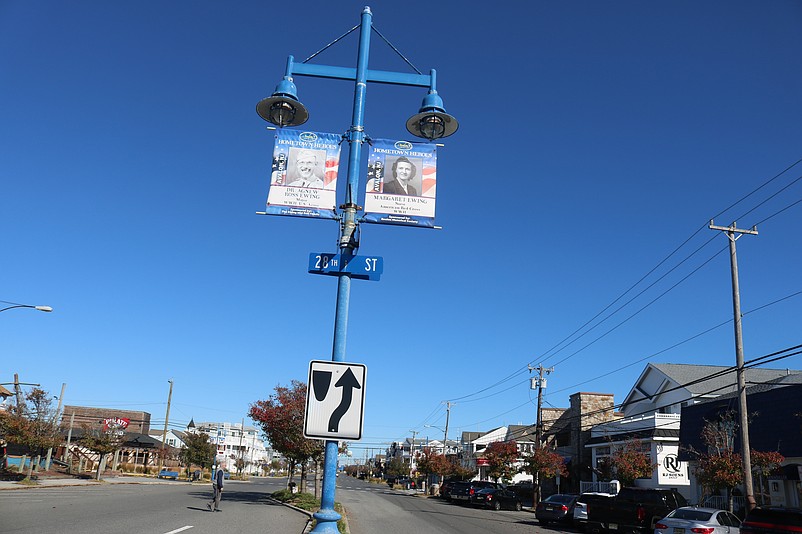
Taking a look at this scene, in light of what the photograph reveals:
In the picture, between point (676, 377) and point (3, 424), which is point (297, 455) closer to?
point (3, 424)

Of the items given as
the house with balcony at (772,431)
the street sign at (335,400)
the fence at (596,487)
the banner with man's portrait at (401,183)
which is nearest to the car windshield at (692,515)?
the house with balcony at (772,431)

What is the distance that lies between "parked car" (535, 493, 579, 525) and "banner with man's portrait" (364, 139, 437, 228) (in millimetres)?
23542

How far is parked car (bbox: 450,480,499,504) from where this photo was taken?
41438 mm

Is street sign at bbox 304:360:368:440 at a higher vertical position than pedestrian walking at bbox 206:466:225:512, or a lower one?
higher

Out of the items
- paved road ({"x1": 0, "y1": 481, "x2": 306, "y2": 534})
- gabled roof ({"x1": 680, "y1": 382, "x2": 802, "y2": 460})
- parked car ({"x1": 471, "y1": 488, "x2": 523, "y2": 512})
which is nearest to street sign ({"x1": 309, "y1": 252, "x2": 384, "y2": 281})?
paved road ({"x1": 0, "y1": 481, "x2": 306, "y2": 534})

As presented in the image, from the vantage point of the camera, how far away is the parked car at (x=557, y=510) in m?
28.3

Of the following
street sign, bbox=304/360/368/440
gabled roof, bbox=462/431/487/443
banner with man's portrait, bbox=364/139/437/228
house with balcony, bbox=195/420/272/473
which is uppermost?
banner with man's portrait, bbox=364/139/437/228

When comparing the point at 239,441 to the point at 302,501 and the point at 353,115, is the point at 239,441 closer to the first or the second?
the point at 302,501

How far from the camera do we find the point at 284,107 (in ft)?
31.7

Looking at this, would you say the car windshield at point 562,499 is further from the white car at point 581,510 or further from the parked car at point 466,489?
the parked car at point 466,489

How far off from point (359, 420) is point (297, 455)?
27.2 metres

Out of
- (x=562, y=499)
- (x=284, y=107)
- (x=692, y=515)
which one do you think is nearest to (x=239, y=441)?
(x=562, y=499)

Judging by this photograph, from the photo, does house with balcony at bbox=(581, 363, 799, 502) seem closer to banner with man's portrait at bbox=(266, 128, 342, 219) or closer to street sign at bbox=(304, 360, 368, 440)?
banner with man's portrait at bbox=(266, 128, 342, 219)

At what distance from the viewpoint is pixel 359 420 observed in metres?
6.91
